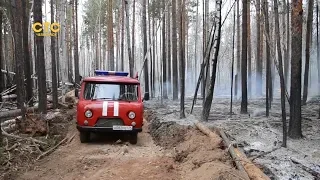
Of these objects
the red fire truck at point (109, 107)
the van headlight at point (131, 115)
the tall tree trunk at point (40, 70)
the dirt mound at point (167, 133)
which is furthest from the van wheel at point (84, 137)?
the tall tree trunk at point (40, 70)

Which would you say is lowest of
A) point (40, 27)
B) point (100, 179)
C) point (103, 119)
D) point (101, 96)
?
point (100, 179)

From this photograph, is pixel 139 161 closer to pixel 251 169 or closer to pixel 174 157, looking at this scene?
pixel 174 157

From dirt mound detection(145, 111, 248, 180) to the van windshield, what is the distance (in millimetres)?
1702

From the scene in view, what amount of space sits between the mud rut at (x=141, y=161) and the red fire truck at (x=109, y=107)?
478 millimetres

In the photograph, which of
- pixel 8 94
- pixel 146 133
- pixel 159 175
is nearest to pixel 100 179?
pixel 159 175

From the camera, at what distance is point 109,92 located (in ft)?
31.5

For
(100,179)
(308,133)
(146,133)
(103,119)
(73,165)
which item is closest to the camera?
(100,179)

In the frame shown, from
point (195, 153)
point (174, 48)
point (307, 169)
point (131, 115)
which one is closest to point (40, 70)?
point (131, 115)

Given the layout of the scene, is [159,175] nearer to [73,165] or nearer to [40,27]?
[73,165]

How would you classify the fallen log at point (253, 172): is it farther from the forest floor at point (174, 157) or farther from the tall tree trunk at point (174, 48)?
the tall tree trunk at point (174, 48)

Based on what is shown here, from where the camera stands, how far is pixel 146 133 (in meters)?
11.7

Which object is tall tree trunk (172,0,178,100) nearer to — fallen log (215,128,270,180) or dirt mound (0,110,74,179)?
dirt mound (0,110,74,179)

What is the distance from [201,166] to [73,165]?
9.00ft

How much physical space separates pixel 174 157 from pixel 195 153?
0.56m
